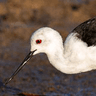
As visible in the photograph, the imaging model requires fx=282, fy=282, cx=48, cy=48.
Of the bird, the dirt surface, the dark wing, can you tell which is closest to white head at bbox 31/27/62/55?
the bird

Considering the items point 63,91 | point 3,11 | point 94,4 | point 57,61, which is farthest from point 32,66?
point 94,4

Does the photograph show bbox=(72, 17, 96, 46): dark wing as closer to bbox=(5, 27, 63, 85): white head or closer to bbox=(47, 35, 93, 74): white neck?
bbox=(47, 35, 93, 74): white neck

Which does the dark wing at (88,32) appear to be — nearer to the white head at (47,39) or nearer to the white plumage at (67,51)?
the white plumage at (67,51)

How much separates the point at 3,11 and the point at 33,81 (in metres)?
4.80

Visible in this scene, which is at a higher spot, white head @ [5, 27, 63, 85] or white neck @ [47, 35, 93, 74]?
white head @ [5, 27, 63, 85]

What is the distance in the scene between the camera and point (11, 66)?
22.3ft

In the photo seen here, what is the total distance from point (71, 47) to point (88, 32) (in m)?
0.36

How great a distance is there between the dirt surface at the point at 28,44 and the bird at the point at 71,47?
116 centimetres

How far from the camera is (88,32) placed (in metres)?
4.51

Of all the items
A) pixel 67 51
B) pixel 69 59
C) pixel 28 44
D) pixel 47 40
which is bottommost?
pixel 69 59

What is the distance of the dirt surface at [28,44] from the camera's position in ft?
18.9

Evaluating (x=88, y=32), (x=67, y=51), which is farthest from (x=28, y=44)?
(x=88, y=32)

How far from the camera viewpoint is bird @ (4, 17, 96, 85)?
4465mm

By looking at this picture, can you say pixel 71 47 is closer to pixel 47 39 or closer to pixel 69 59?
pixel 69 59
